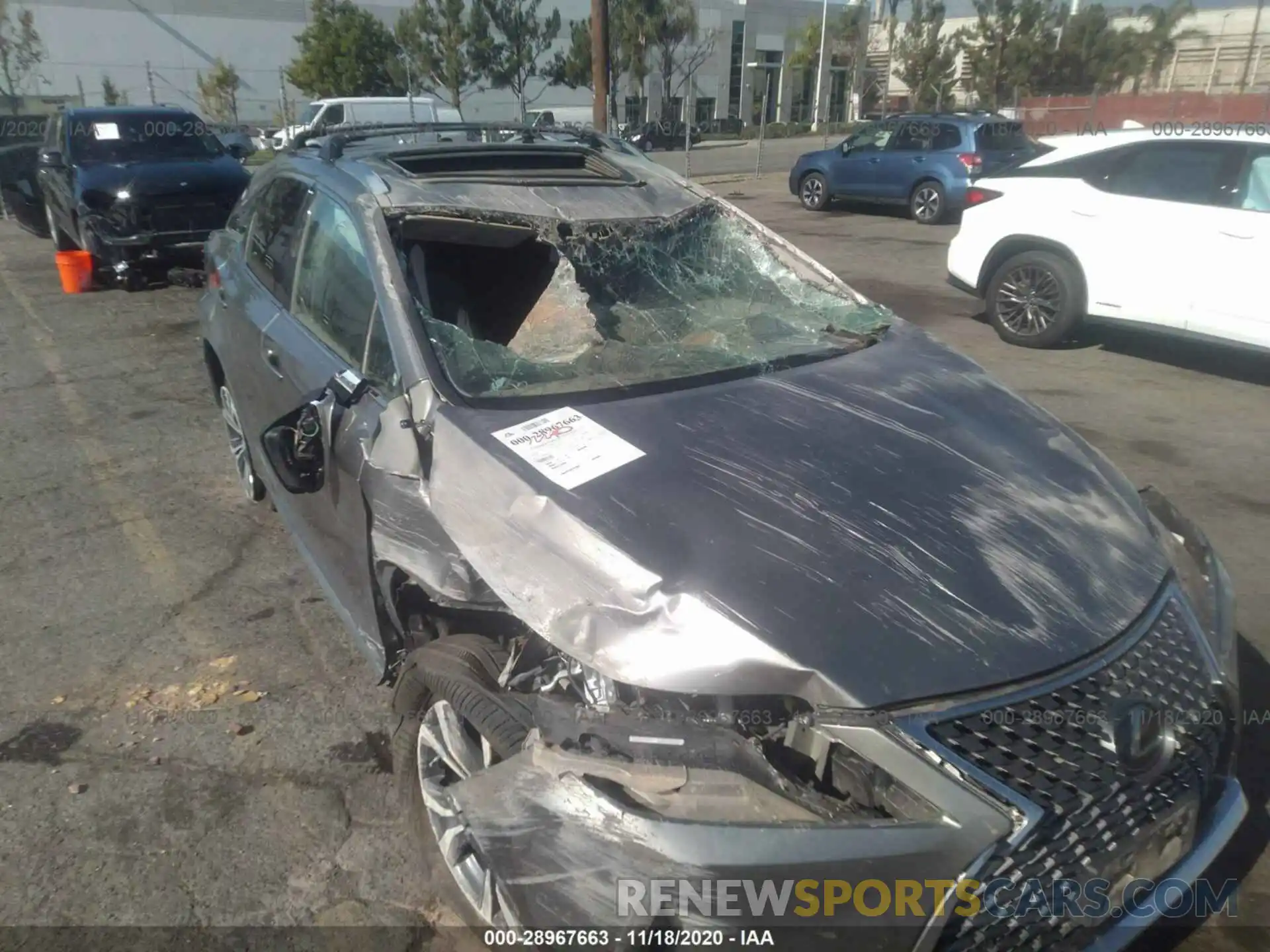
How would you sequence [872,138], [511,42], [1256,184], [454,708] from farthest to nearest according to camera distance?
1. [511,42]
2. [872,138]
3. [1256,184]
4. [454,708]

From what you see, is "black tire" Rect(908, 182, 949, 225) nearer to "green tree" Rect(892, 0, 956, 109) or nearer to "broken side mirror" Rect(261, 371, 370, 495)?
"broken side mirror" Rect(261, 371, 370, 495)

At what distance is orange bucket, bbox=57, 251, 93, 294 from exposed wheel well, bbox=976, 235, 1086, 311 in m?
8.60

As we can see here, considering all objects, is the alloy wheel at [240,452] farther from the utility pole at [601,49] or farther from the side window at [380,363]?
the utility pole at [601,49]

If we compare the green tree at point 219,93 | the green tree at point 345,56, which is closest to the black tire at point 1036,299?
the green tree at point 345,56

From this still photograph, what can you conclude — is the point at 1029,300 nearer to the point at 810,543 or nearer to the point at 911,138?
the point at 810,543

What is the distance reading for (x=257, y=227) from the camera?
416 centimetres

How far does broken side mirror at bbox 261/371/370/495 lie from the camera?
287cm

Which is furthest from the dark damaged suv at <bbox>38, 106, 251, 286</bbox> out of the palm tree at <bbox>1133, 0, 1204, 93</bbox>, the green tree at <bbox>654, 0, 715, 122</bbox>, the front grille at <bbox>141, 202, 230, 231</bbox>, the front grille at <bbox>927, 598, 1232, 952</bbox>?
the palm tree at <bbox>1133, 0, 1204, 93</bbox>

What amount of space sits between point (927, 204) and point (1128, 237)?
28.8 ft

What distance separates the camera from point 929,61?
121 ft

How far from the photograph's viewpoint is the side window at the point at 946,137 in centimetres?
1503

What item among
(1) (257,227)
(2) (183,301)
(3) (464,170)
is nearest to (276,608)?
(1) (257,227)

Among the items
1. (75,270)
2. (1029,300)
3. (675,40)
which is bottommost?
(75,270)

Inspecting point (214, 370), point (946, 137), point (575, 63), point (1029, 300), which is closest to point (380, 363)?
point (214, 370)
